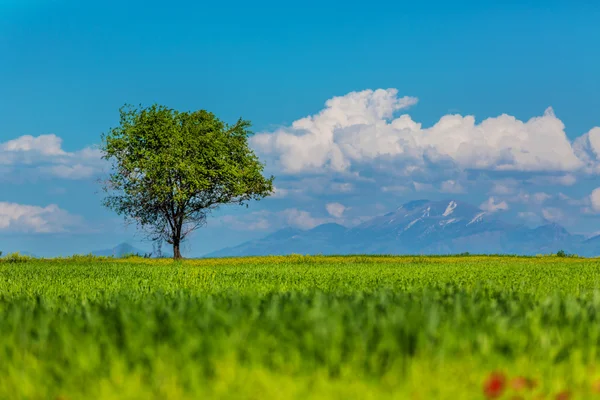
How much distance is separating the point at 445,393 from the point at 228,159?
59.2 meters

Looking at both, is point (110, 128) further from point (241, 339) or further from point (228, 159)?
point (241, 339)

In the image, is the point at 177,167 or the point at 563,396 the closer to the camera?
the point at 563,396

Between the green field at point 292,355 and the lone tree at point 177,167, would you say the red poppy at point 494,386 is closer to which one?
the green field at point 292,355

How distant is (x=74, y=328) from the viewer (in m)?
8.13

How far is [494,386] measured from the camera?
6031 mm

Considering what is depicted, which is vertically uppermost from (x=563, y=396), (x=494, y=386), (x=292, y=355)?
(x=292, y=355)

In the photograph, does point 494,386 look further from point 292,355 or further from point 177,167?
point 177,167

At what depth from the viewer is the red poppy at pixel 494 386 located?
596 centimetres

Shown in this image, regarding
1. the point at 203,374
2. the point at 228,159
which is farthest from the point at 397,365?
the point at 228,159

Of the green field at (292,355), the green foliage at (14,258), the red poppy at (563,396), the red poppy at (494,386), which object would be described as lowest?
the red poppy at (563,396)

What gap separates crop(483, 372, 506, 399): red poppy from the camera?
19.6 feet

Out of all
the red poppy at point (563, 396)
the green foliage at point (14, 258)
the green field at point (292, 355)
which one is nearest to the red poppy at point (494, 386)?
the green field at point (292, 355)

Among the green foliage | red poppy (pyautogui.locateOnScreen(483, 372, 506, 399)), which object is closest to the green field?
red poppy (pyautogui.locateOnScreen(483, 372, 506, 399))

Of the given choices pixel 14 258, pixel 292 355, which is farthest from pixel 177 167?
pixel 292 355
